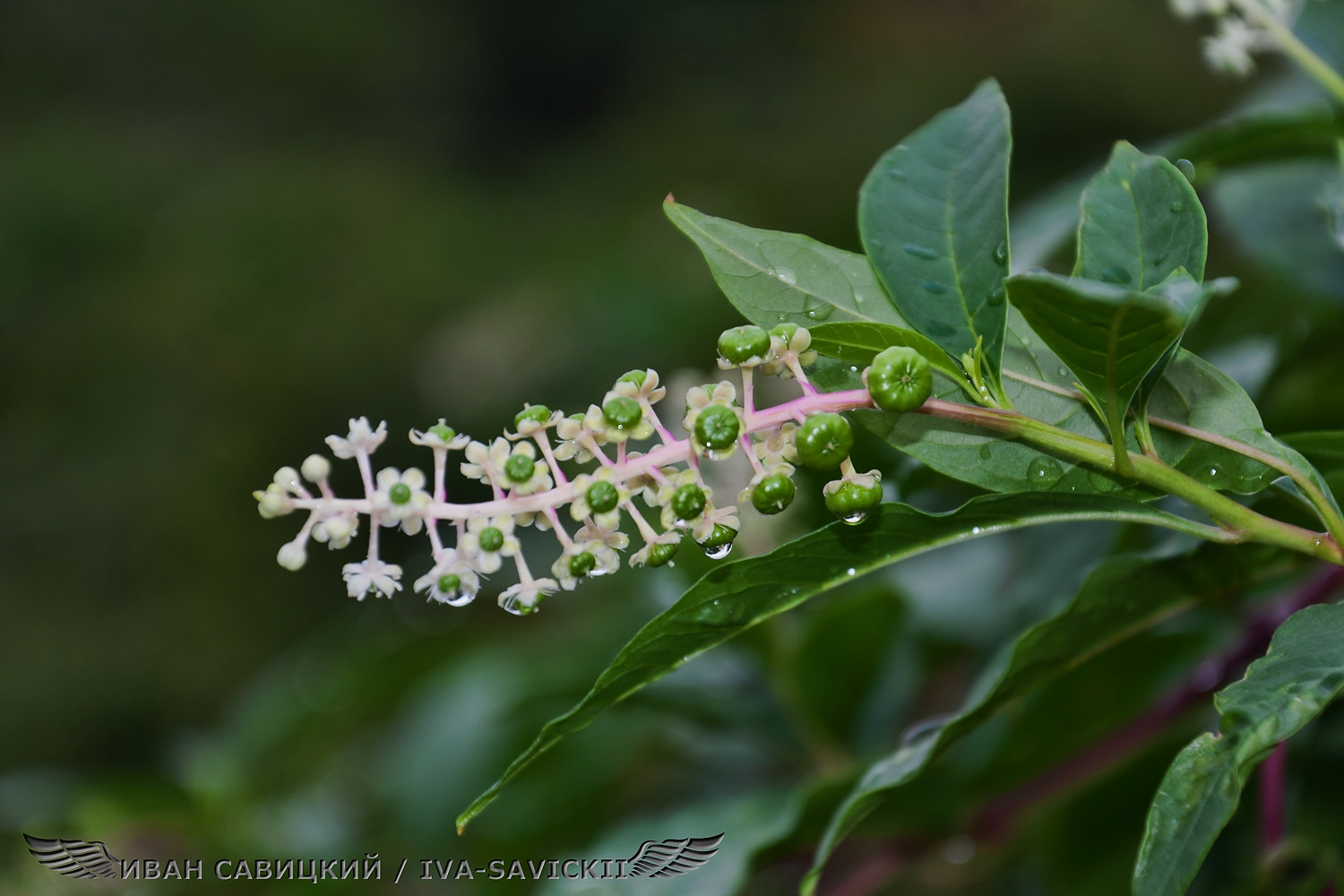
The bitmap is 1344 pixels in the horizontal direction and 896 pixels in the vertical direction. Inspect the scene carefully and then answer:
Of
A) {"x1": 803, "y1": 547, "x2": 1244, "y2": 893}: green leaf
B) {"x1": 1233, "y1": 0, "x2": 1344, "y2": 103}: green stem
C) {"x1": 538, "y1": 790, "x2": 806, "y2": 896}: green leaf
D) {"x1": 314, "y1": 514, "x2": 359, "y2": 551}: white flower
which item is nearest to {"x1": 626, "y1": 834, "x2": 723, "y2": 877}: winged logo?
{"x1": 538, "y1": 790, "x2": 806, "y2": 896}: green leaf

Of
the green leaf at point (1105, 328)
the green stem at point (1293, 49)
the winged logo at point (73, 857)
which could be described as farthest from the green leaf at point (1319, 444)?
the winged logo at point (73, 857)

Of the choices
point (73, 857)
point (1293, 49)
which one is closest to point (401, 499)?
point (73, 857)

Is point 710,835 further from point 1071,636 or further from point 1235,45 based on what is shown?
point 1235,45

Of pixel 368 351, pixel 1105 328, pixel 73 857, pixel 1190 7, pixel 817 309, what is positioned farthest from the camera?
pixel 368 351

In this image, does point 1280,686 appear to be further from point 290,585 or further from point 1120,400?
point 290,585

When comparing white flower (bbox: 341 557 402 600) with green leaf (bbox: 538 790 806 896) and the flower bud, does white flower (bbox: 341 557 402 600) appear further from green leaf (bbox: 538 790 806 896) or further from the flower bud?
green leaf (bbox: 538 790 806 896)

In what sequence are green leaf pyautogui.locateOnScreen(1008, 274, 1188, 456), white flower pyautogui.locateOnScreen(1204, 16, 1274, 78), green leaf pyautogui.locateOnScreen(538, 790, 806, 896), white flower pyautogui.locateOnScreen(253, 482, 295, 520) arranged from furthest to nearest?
white flower pyautogui.locateOnScreen(1204, 16, 1274, 78)
green leaf pyautogui.locateOnScreen(538, 790, 806, 896)
white flower pyautogui.locateOnScreen(253, 482, 295, 520)
green leaf pyautogui.locateOnScreen(1008, 274, 1188, 456)

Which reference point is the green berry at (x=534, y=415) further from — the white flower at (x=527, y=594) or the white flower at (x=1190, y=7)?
the white flower at (x=1190, y=7)
